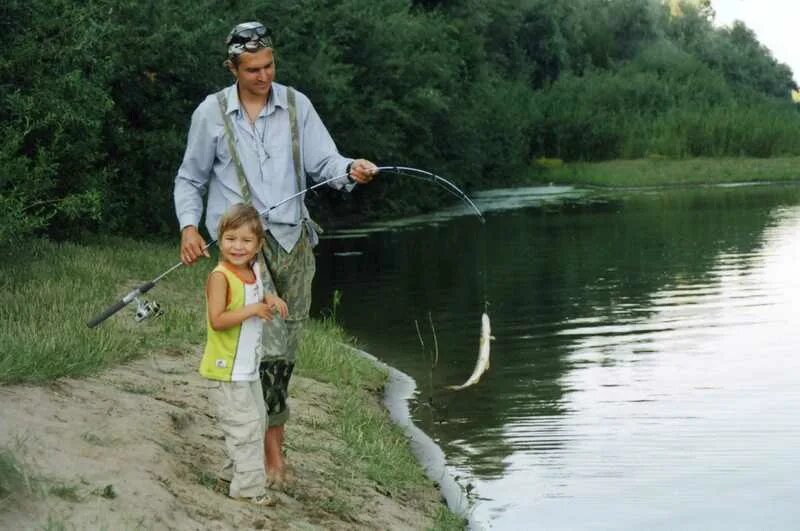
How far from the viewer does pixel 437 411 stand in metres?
12.7

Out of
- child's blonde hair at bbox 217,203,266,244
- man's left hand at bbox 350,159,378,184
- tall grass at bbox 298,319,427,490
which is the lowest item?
tall grass at bbox 298,319,427,490

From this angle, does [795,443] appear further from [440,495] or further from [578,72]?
[578,72]

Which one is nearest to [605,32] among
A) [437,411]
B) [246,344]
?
[437,411]

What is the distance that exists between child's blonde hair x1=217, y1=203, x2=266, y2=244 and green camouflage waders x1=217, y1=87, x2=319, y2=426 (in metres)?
0.37

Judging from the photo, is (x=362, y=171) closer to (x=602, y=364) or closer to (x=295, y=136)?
(x=295, y=136)

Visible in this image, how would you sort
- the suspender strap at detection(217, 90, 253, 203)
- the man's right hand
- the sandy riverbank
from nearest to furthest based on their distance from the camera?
the sandy riverbank, the man's right hand, the suspender strap at detection(217, 90, 253, 203)

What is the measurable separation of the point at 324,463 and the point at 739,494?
242 centimetres

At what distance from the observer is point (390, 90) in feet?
141

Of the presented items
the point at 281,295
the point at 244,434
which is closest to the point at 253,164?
the point at 281,295

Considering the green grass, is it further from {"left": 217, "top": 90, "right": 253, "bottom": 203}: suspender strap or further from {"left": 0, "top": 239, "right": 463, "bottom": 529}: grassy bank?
{"left": 217, "top": 90, "right": 253, "bottom": 203}: suspender strap

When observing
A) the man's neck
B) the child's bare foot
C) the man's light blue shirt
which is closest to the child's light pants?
the child's bare foot

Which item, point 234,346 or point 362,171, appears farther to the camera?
point 362,171

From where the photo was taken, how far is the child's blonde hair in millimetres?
7086

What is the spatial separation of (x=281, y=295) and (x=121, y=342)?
371 centimetres
